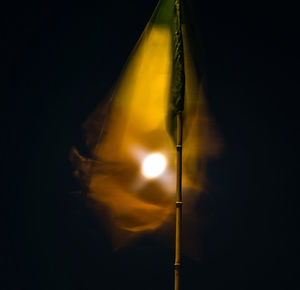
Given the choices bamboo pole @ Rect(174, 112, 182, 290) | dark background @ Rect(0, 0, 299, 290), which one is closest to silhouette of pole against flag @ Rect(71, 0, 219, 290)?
bamboo pole @ Rect(174, 112, 182, 290)

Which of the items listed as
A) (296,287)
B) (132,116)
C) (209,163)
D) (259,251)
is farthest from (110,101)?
(296,287)

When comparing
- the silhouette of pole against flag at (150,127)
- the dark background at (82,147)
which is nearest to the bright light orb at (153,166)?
the silhouette of pole against flag at (150,127)

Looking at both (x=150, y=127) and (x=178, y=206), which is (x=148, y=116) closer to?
(x=150, y=127)

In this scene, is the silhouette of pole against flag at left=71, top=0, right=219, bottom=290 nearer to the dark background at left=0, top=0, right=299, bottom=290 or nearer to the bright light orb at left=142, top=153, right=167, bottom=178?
the bright light orb at left=142, top=153, right=167, bottom=178

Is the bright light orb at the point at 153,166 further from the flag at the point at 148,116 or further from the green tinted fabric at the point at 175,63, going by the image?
the green tinted fabric at the point at 175,63

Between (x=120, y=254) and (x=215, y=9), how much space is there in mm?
1036

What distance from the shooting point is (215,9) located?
1.60m

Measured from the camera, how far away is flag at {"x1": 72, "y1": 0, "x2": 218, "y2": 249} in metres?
1.19

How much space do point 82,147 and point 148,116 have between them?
382mm

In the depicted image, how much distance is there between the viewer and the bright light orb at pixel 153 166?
1.44m

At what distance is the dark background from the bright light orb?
21cm

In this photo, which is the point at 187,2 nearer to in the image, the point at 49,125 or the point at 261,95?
the point at 261,95

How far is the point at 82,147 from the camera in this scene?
4.91ft

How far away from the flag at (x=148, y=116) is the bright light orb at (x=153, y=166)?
0.09ft
